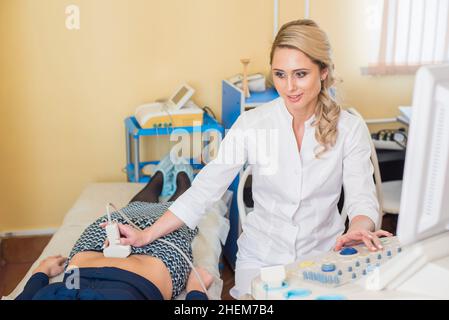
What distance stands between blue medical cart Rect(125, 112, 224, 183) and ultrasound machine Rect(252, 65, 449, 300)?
1396 mm

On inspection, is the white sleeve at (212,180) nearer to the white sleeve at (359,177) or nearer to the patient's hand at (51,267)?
the white sleeve at (359,177)

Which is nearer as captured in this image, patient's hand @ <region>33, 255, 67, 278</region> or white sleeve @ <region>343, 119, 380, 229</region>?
white sleeve @ <region>343, 119, 380, 229</region>

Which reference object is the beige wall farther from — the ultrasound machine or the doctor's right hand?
the ultrasound machine

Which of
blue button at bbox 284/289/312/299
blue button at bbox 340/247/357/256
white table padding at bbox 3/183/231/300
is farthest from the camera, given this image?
white table padding at bbox 3/183/231/300

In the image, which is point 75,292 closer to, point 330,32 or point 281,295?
point 281,295

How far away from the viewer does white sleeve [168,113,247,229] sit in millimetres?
1724

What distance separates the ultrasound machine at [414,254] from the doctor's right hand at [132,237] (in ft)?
1.91

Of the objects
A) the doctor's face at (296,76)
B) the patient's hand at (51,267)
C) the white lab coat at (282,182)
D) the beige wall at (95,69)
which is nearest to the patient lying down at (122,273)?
the patient's hand at (51,267)

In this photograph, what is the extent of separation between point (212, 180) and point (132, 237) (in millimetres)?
280

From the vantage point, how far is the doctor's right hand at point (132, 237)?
172cm

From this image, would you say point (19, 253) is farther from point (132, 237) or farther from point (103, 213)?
point (132, 237)

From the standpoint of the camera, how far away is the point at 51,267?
6.15 feet

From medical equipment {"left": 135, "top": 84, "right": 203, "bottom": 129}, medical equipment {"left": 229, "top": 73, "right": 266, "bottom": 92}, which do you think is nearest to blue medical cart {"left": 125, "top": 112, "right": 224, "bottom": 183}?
medical equipment {"left": 135, "top": 84, "right": 203, "bottom": 129}

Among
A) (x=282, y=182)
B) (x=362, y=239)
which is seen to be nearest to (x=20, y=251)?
(x=282, y=182)
